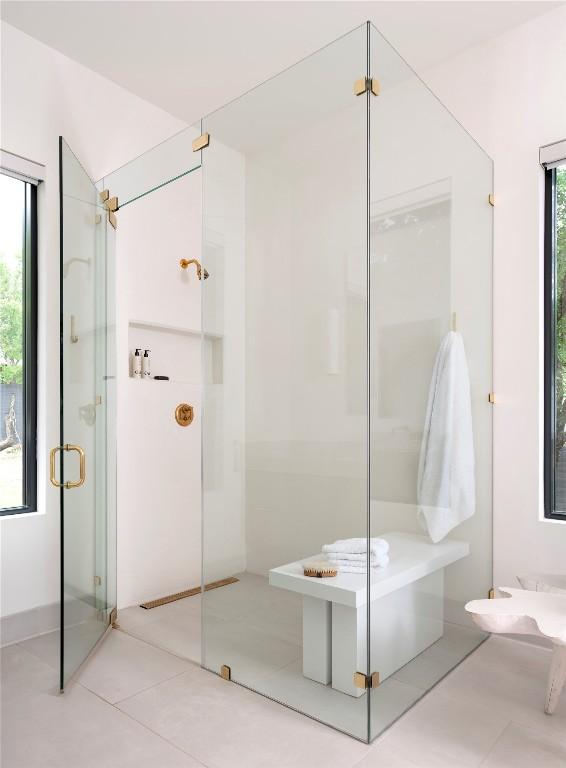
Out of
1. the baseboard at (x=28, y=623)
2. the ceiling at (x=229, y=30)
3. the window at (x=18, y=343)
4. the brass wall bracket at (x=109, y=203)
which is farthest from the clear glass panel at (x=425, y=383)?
the window at (x=18, y=343)

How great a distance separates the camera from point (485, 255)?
2678mm

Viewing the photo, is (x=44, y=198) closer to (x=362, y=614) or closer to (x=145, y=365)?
(x=145, y=365)

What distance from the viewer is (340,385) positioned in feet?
6.26

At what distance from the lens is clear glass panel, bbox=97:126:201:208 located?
2600 millimetres

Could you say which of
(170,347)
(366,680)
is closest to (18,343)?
(170,347)

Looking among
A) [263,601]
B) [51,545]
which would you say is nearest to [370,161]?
[263,601]

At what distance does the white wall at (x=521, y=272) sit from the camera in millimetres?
2586

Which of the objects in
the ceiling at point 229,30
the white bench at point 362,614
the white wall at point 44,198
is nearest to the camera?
the white bench at point 362,614

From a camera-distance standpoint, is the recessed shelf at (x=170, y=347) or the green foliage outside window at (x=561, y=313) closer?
the green foliage outside window at (x=561, y=313)

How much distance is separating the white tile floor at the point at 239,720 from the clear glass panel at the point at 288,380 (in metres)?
0.07

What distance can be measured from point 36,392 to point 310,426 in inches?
63.8

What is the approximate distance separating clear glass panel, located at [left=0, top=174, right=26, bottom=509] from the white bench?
152 cm

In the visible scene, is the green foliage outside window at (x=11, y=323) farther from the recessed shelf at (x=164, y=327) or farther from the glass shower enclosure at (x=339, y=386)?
the glass shower enclosure at (x=339, y=386)

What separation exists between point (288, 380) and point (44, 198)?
5.79 ft
